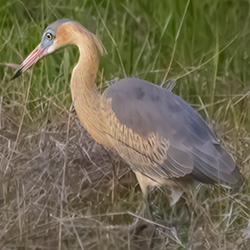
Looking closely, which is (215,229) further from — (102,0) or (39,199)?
(102,0)

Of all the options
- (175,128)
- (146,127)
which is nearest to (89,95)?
(146,127)

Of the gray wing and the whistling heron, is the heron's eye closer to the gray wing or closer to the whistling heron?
the whistling heron

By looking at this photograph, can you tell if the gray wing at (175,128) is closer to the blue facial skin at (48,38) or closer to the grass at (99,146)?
the grass at (99,146)

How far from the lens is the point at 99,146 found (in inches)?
123

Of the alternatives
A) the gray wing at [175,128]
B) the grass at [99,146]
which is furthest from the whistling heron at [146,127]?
the grass at [99,146]

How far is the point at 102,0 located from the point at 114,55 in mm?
465

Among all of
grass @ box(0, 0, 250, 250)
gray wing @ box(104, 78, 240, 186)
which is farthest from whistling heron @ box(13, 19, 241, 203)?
grass @ box(0, 0, 250, 250)

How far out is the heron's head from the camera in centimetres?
287

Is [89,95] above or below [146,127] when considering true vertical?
above

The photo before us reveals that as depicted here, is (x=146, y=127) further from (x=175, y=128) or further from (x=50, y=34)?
(x=50, y=34)

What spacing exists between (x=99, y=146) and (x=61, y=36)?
1.58 feet

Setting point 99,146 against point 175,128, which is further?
point 99,146

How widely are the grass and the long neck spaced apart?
0.13m

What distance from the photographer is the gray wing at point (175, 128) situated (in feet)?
8.65
